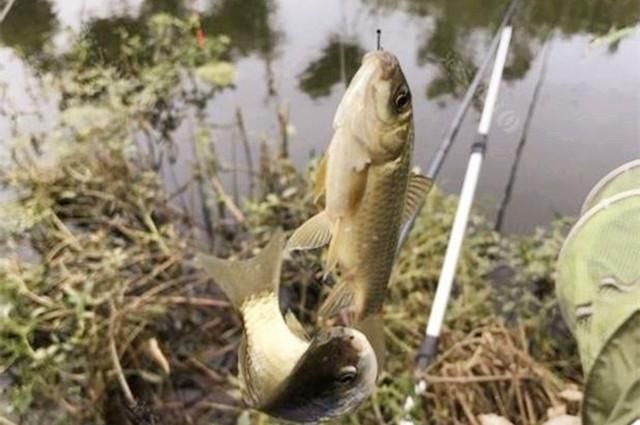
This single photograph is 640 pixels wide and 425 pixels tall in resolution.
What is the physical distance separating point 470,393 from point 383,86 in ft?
5.87

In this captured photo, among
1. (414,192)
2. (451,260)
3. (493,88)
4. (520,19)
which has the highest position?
(414,192)

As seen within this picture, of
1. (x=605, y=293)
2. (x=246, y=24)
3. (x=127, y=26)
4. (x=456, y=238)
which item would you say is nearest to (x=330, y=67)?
(x=246, y=24)

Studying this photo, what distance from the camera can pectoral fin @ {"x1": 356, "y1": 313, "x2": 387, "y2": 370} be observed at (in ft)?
1.68

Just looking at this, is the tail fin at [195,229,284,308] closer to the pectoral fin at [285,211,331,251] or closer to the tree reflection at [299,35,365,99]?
the pectoral fin at [285,211,331,251]

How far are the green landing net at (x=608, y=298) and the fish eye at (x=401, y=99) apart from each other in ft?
2.42

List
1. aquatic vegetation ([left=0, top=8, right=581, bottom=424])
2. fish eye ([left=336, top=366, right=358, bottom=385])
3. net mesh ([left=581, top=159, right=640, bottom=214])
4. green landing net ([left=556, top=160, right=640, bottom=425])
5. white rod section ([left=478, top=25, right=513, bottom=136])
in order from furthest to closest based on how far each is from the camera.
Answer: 1. white rod section ([left=478, top=25, right=513, bottom=136])
2. aquatic vegetation ([left=0, top=8, right=581, bottom=424])
3. net mesh ([left=581, top=159, right=640, bottom=214])
4. green landing net ([left=556, top=160, right=640, bottom=425])
5. fish eye ([left=336, top=366, right=358, bottom=385])

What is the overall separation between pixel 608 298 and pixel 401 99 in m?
0.88

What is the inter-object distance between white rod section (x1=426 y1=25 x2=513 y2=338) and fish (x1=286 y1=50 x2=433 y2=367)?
139 centimetres

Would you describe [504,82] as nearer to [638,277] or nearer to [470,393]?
[470,393]

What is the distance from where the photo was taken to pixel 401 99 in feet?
1.67

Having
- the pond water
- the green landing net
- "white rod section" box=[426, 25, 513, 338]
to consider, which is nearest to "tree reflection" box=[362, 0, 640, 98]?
the pond water

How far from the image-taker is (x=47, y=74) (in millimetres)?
3441

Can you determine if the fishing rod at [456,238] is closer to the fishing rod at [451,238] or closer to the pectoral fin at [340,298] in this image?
the fishing rod at [451,238]

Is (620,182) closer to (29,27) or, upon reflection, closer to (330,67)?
(330,67)
